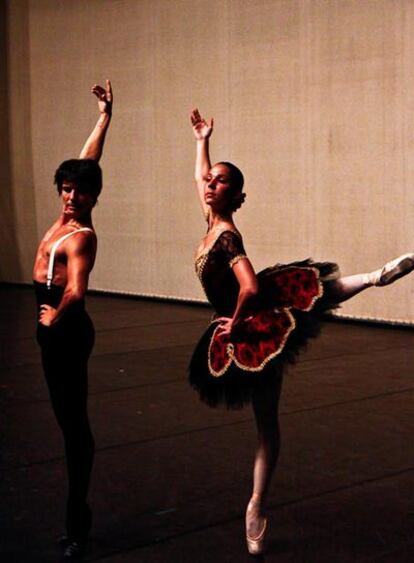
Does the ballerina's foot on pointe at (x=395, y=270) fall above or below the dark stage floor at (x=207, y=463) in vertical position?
above

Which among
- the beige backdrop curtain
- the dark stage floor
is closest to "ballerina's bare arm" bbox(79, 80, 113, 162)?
the dark stage floor

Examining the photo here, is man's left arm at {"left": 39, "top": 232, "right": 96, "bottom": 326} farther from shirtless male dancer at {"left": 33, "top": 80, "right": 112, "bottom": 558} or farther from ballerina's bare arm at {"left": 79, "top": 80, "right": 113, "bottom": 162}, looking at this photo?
ballerina's bare arm at {"left": 79, "top": 80, "right": 113, "bottom": 162}

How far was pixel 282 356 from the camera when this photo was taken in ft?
13.1

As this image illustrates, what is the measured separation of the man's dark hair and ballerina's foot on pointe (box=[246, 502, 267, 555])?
1.33 metres

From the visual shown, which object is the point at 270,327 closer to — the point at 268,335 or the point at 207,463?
the point at 268,335

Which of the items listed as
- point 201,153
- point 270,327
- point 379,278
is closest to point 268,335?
point 270,327

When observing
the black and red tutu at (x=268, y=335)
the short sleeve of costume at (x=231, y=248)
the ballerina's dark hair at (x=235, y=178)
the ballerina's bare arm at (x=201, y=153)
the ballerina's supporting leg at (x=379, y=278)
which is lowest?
the black and red tutu at (x=268, y=335)

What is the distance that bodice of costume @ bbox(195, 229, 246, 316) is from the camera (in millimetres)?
4062

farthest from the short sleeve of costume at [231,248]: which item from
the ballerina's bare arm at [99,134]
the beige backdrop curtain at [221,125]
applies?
the beige backdrop curtain at [221,125]

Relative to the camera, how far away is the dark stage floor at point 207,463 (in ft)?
13.8

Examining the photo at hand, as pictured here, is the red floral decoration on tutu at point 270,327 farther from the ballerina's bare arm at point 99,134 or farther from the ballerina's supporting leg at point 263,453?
the ballerina's bare arm at point 99,134

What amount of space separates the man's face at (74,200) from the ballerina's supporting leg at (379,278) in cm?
99

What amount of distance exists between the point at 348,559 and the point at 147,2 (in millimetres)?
8507

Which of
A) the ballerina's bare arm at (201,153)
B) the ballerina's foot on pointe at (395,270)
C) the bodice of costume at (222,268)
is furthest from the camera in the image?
the ballerina's bare arm at (201,153)
